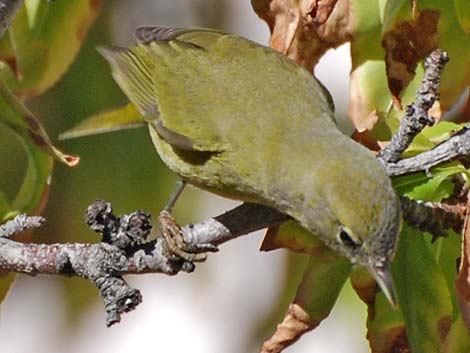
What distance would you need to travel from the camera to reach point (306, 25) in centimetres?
238

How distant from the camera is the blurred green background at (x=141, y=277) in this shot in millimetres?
2939

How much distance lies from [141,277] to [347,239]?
5.63 ft

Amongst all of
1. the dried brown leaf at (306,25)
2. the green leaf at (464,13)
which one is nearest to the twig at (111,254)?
the dried brown leaf at (306,25)

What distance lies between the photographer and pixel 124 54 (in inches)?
116

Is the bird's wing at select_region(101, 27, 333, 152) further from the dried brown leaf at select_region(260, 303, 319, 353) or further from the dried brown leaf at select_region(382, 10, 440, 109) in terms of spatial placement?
the dried brown leaf at select_region(260, 303, 319, 353)

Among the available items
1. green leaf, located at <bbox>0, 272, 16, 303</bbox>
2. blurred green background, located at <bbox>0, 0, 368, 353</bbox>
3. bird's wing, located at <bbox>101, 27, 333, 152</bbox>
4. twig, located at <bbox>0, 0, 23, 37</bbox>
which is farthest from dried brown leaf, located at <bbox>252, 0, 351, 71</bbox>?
green leaf, located at <bbox>0, 272, 16, 303</bbox>

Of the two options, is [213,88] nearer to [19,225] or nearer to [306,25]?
[306,25]

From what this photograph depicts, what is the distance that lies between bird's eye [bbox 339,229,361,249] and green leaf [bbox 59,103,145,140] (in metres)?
0.78

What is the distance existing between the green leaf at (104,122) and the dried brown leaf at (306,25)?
19.1 inches

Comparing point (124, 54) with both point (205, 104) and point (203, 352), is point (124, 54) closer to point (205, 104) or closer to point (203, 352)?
point (205, 104)

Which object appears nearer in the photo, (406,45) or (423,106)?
(423,106)

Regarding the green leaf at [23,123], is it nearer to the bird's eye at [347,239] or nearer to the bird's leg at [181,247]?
the bird's leg at [181,247]

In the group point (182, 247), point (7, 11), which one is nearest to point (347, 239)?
point (182, 247)

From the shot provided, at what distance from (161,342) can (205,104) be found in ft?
4.42
